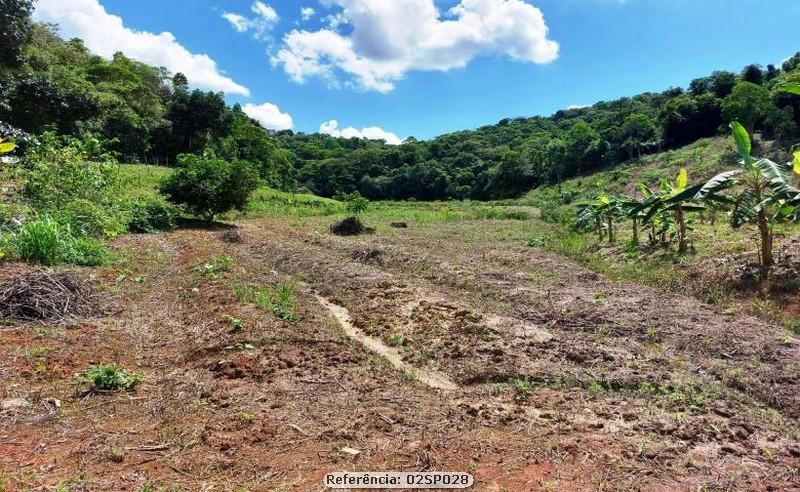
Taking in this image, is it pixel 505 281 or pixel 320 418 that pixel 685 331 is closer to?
pixel 505 281

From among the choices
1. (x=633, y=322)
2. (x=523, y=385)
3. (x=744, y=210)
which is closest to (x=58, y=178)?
(x=523, y=385)

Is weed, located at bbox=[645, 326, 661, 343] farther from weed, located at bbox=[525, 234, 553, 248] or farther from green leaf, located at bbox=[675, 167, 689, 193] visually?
weed, located at bbox=[525, 234, 553, 248]

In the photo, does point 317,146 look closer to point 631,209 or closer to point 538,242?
point 538,242

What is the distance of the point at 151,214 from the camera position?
1786 centimetres

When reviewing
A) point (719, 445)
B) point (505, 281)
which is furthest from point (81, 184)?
point (719, 445)

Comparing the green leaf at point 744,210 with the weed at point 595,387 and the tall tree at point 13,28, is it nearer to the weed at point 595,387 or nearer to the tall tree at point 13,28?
the weed at point 595,387

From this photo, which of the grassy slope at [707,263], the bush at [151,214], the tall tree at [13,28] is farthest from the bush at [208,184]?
the grassy slope at [707,263]

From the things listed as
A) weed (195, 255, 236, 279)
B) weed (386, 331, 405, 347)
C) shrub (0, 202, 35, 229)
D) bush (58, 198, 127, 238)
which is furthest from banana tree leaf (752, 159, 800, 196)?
bush (58, 198, 127, 238)

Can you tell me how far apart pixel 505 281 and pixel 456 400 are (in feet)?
19.0

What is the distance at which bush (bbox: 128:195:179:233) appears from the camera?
1698cm

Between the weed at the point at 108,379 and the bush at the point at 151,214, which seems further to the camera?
the bush at the point at 151,214

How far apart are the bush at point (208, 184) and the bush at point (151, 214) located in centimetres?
94

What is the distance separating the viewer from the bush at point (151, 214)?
16984mm

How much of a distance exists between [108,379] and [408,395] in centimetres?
299
